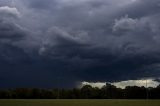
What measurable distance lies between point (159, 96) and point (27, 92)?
3162 inches

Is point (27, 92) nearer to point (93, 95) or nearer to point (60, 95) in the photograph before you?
point (60, 95)

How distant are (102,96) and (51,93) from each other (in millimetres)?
32126

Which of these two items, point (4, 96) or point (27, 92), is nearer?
point (4, 96)

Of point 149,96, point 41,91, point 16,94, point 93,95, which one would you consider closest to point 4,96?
point 16,94

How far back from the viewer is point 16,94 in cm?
18350

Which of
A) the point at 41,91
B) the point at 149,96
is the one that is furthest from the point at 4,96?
the point at 149,96

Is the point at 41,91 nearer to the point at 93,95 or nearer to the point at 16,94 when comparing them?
the point at 16,94

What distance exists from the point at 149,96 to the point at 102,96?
28808 mm

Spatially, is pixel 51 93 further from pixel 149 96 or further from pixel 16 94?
pixel 149 96

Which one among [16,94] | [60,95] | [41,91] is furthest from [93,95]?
[16,94]

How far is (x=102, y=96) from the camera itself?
199m

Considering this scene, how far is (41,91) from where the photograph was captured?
620ft

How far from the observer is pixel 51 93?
629ft

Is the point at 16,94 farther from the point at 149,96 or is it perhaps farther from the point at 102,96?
the point at 149,96
